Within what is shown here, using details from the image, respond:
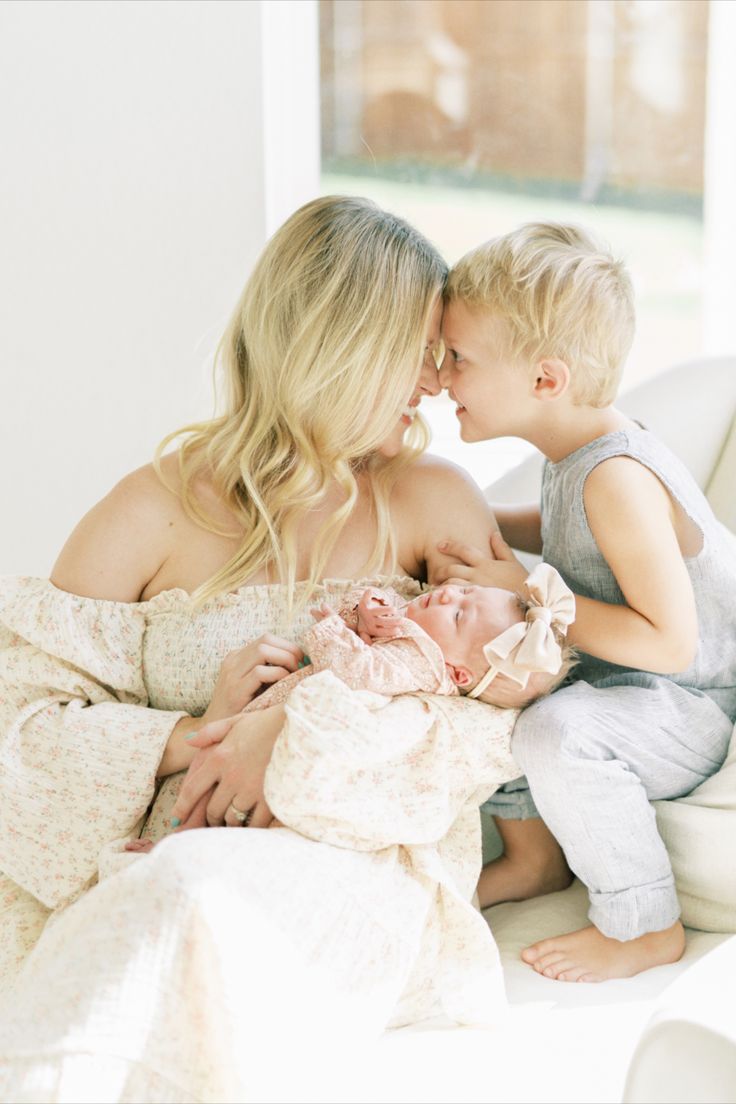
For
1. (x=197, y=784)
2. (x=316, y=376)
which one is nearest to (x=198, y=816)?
(x=197, y=784)

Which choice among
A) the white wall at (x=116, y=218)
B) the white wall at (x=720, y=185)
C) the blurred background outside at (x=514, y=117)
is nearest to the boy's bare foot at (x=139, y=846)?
the white wall at (x=116, y=218)

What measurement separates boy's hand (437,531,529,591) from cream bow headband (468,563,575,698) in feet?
0.35

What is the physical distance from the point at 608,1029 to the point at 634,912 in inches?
7.8

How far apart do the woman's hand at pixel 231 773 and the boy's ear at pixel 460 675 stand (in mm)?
208

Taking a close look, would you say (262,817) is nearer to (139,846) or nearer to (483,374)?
(139,846)

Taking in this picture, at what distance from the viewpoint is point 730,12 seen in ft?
10.6

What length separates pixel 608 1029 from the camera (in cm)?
133

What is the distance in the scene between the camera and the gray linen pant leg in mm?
1486

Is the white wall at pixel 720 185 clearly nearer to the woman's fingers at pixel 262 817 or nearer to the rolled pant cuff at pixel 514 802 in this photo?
the rolled pant cuff at pixel 514 802

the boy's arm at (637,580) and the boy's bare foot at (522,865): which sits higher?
the boy's arm at (637,580)

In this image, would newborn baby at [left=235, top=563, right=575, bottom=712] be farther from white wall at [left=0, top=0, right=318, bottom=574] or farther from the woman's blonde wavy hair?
white wall at [left=0, top=0, right=318, bottom=574]

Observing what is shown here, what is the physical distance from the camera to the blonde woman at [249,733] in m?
1.15

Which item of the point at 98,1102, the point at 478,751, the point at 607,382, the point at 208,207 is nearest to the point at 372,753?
the point at 478,751

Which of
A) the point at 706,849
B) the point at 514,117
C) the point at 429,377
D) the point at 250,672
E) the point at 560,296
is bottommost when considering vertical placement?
the point at 706,849
